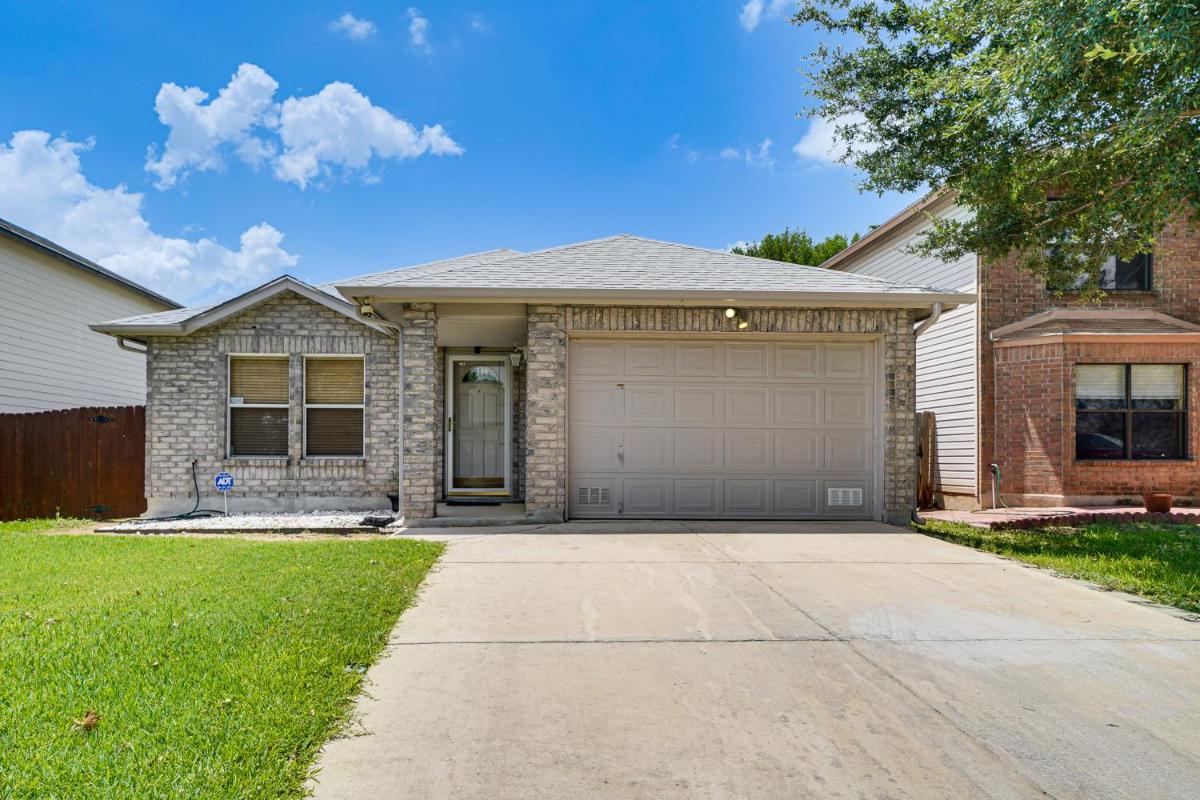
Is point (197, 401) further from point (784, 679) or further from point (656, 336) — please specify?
point (784, 679)

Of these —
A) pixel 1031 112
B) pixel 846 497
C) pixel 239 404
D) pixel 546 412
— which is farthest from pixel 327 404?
pixel 1031 112

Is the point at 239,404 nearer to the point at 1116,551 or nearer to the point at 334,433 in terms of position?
the point at 334,433

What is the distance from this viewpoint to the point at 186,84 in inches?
528

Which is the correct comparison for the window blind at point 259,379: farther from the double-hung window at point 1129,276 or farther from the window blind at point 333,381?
the double-hung window at point 1129,276

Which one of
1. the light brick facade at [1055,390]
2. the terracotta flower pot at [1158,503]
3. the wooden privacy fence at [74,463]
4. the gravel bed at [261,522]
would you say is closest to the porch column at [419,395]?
the gravel bed at [261,522]

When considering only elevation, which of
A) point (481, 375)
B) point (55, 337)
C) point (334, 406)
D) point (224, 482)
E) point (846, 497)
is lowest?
point (846, 497)

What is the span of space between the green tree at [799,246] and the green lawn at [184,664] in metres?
26.4

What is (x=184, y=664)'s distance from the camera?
3609mm

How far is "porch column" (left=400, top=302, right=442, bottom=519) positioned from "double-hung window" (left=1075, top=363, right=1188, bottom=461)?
1103cm

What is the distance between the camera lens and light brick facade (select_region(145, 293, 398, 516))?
1033 centimetres

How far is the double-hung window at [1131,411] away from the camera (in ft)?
39.9

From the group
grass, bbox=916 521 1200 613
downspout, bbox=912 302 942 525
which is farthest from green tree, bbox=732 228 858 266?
grass, bbox=916 521 1200 613

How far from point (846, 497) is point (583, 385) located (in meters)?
3.92

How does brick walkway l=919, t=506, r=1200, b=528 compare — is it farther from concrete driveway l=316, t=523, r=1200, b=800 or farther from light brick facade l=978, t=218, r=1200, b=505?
concrete driveway l=316, t=523, r=1200, b=800
